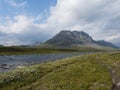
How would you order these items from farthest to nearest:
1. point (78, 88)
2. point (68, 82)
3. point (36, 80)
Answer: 1. point (36, 80)
2. point (68, 82)
3. point (78, 88)

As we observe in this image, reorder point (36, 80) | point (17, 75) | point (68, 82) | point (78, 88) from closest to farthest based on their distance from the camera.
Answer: point (78, 88)
point (68, 82)
point (36, 80)
point (17, 75)

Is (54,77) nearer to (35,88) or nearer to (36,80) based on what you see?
(36,80)

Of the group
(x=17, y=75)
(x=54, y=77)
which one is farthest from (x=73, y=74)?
(x=17, y=75)

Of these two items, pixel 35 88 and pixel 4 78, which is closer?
pixel 35 88

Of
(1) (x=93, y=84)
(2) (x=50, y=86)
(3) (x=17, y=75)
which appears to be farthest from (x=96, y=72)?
(3) (x=17, y=75)

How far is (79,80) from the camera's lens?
32219mm

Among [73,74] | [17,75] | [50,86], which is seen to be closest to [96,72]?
[73,74]

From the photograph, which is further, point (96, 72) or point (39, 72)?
point (39, 72)

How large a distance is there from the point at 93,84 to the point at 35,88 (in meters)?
7.78

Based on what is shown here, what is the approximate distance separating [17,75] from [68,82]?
10.1 m

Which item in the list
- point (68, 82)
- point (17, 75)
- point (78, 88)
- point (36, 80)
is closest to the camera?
point (78, 88)

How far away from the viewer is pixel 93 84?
29.9 metres

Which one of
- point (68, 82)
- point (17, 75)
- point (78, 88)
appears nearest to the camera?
point (78, 88)

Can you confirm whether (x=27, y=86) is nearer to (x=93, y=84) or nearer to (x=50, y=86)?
(x=50, y=86)
